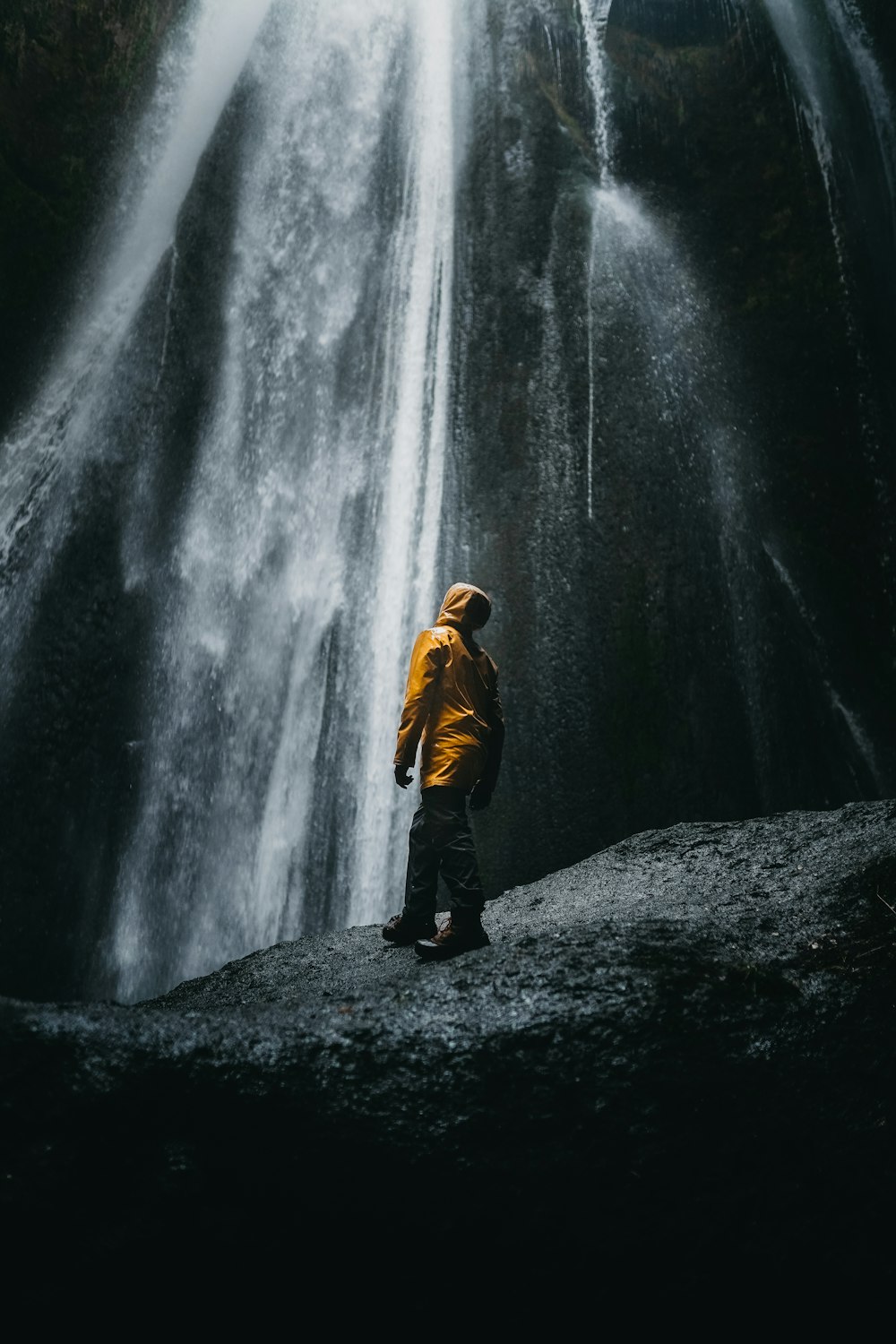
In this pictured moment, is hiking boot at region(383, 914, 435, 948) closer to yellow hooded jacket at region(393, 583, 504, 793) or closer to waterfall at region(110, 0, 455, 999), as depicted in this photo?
yellow hooded jacket at region(393, 583, 504, 793)

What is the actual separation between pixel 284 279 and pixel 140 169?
5.94 ft

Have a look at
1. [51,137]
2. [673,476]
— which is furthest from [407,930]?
[51,137]

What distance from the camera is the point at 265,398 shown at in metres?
9.73

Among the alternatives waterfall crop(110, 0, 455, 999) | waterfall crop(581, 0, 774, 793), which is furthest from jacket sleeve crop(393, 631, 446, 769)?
waterfall crop(581, 0, 774, 793)

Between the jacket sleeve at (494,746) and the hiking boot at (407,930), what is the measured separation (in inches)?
26.5

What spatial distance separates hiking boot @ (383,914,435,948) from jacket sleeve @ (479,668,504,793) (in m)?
0.67

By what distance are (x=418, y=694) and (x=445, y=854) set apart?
0.69 metres

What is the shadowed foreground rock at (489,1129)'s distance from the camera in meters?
2.35

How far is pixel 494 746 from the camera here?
436 cm

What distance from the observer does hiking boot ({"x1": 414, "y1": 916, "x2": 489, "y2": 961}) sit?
387cm

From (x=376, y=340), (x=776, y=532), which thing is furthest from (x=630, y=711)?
(x=376, y=340)

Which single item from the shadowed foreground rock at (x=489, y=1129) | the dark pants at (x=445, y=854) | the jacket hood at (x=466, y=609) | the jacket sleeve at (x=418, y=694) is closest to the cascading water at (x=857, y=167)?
the jacket hood at (x=466, y=609)

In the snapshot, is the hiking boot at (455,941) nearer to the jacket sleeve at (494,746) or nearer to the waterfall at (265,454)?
the jacket sleeve at (494,746)

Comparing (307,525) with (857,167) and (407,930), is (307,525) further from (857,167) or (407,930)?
(857,167)
